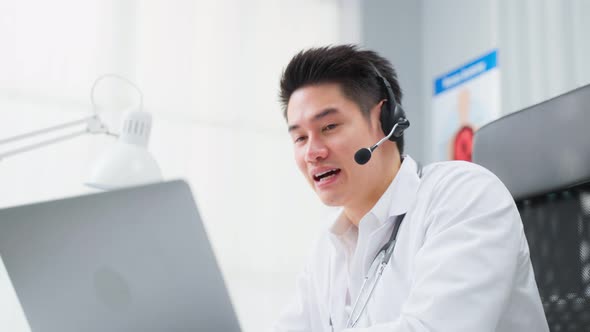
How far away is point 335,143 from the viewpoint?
4.33ft

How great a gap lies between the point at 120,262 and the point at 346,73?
2.30 feet

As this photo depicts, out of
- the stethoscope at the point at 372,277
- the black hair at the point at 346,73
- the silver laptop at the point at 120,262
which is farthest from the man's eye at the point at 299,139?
the silver laptop at the point at 120,262

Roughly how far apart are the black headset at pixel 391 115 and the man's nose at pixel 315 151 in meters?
0.14

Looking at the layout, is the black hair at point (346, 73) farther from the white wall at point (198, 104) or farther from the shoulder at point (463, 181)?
the white wall at point (198, 104)

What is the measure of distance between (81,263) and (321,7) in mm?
2275

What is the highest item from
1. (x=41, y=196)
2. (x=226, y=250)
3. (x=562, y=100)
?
(x=562, y=100)

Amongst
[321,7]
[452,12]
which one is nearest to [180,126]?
[321,7]

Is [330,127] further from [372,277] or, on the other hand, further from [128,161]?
[128,161]

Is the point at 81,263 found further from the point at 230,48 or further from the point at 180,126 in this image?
the point at 230,48

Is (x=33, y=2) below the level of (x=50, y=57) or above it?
above

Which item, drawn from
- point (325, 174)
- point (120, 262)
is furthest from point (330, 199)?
point (120, 262)

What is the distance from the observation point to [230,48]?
2.75 m

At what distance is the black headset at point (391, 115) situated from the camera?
1.35 meters

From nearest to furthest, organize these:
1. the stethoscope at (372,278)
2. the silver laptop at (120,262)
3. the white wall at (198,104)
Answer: the silver laptop at (120,262) < the stethoscope at (372,278) < the white wall at (198,104)
